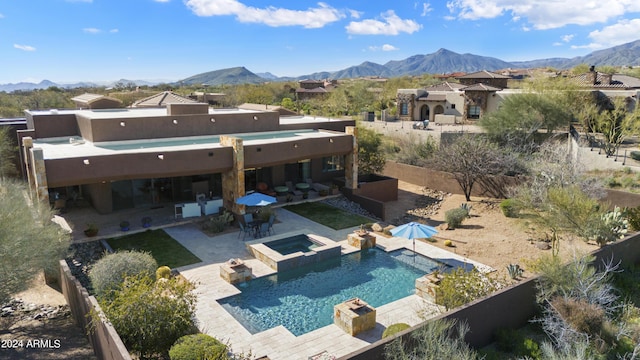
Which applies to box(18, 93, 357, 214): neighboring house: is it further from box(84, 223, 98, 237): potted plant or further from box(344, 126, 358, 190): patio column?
box(84, 223, 98, 237): potted plant

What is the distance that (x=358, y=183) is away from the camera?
92.5 feet

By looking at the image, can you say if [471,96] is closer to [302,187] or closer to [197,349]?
[302,187]

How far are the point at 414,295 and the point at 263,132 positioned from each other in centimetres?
1645

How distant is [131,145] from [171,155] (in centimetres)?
409

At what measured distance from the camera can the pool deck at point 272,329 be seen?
11.6 m

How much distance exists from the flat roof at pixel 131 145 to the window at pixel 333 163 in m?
2.66

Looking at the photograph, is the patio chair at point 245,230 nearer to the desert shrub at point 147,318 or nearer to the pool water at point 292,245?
the pool water at point 292,245

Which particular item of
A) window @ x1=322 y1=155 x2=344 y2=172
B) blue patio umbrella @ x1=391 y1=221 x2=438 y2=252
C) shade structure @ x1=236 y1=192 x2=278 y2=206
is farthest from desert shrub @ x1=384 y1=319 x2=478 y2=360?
window @ x1=322 y1=155 x2=344 y2=172

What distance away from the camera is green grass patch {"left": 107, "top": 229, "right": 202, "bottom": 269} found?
56.2ft

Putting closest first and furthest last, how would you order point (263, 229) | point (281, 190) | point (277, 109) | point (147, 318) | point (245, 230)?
Answer: point (147, 318) → point (245, 230) → point (263, 229) → point (281, 190) → point (277, 109)

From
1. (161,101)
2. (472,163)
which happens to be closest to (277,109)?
(161,101)

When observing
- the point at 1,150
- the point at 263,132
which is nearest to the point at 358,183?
the point at 263,132

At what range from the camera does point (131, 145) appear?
2253 cm

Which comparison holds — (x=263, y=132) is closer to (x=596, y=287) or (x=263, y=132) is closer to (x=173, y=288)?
(x=173, y=288)
